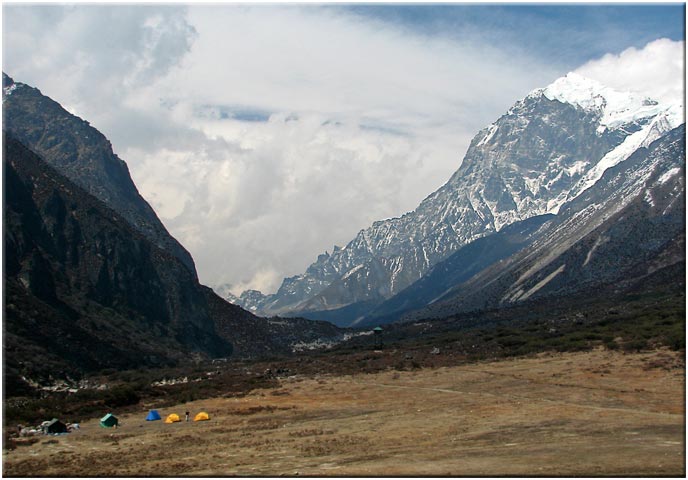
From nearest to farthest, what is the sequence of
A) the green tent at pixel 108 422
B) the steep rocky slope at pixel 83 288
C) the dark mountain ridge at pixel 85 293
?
the green tent at pixel 108 422, the dark mountain ridge at pixel 85 293, the steep rocky slope at pixel 83 288

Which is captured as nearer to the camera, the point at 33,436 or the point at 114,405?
the point at 33,436

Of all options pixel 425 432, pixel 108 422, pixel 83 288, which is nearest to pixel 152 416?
pixel 108 422

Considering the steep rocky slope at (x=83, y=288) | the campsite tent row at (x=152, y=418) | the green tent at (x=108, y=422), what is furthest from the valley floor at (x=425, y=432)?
the steep rocky slope at (x=83, y=288)

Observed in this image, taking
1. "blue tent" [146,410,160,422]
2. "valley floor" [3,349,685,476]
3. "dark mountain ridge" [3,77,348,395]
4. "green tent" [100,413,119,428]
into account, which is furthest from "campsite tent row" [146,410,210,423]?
"dark mountain ridge" [3,77,348,395]

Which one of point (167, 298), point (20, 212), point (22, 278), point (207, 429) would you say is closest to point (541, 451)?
point (207, 429)

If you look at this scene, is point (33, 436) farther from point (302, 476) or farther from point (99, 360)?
point (99, 360)

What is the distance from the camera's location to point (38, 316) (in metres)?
114

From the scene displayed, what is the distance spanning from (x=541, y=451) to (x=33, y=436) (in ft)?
124

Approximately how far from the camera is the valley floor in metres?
40.4

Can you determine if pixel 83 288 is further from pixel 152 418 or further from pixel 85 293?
pixel 152 418

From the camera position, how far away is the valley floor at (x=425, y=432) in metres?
40.4

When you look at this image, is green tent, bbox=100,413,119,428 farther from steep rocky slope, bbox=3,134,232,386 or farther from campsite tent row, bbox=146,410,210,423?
steep rocky slope, bbox=3,134,232,386

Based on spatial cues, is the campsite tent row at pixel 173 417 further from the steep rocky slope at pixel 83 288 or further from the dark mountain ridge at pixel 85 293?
the steep rocky slope at pixel 83 288

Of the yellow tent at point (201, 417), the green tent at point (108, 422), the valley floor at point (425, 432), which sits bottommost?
the valley floor at point (425, 432)
